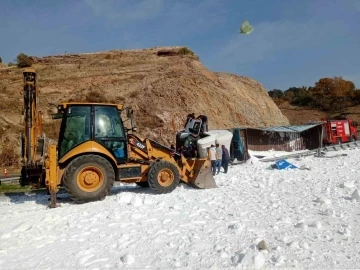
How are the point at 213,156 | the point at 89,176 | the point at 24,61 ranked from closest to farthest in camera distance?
the point at 89,176
the point at 213,156
the point at 24,61

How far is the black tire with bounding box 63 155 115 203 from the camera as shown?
A: 7.93 metres

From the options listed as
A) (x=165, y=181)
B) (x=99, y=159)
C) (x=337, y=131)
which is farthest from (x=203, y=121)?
(x=337, y=131)

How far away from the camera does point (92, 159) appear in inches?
321

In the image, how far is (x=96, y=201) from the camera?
8.15 metres

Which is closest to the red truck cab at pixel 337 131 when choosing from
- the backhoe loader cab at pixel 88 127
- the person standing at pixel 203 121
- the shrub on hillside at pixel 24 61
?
the person standing at pixel 203 121

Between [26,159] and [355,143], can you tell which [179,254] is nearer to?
[26,159]

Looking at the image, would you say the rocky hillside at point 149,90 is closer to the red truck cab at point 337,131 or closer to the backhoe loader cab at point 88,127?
the red truck cab at point 337,131

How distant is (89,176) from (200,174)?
2.99m

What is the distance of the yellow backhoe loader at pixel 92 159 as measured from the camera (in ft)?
26.2

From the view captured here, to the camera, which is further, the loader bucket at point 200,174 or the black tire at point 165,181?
the loader bucket at point 200,174

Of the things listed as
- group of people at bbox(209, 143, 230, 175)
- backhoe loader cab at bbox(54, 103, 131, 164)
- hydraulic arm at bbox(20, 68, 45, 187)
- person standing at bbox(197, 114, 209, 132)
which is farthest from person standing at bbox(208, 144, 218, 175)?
hydraulic arm at bbox(20, 68, 45, 187)

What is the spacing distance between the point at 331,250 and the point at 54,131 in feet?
72.5

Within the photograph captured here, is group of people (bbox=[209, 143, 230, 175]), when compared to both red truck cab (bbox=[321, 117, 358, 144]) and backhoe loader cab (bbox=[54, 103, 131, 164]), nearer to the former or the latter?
backhoe loader cab (bbox=[54, 103, 131, 164])

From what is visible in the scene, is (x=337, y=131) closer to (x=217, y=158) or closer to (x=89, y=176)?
(x=217, y=158)
